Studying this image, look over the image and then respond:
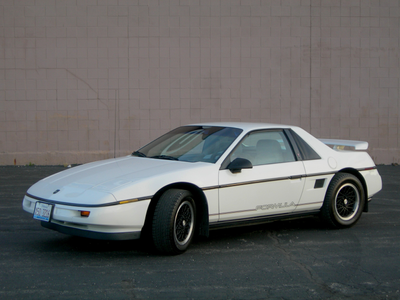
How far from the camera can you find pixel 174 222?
15.8ft

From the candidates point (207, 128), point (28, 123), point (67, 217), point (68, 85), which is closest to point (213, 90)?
point (68, 85)

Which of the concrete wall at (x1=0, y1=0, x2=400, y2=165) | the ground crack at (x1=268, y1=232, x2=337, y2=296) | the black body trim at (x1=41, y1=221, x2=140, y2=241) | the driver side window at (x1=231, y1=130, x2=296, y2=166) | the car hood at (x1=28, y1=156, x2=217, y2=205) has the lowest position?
the ground crack at (x1=268, y1=232, x2=337, y2=296)

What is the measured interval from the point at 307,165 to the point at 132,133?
26.0ft

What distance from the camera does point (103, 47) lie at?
13.2 m

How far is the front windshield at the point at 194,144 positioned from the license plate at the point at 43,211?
4.94 feet

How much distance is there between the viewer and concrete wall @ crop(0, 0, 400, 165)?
13.2 m

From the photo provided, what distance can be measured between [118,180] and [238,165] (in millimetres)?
1266

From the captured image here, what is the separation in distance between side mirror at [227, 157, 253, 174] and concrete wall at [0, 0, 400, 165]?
26.3 ft

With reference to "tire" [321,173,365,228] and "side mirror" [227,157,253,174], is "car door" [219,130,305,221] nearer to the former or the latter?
"side mirror" [227,157,253,174]

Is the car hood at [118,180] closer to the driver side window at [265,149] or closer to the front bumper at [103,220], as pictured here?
the front bumper at [103,220]

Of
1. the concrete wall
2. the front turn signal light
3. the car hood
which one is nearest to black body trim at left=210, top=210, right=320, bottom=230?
the car hood

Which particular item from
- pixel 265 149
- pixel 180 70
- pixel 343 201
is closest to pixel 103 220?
pixel 265 149

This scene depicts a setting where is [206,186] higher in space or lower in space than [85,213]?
higher

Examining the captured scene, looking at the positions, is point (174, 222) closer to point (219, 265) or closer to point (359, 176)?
point (219, 265)
